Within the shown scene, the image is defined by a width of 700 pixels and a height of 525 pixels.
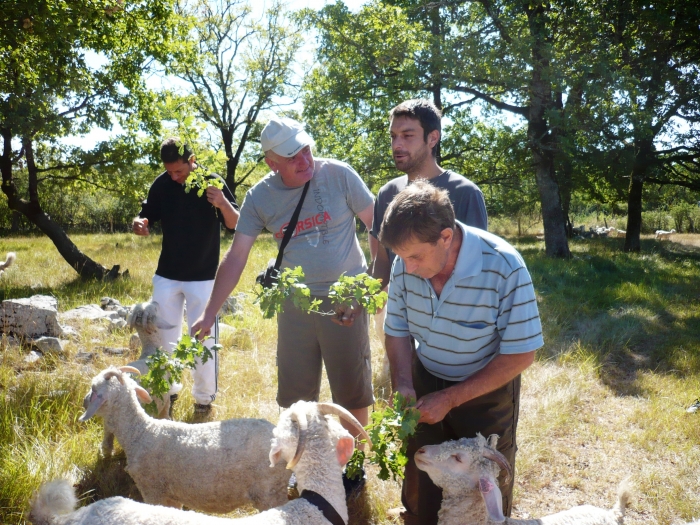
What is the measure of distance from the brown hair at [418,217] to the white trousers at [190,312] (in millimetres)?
2865

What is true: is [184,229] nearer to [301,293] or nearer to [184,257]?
[184,257]

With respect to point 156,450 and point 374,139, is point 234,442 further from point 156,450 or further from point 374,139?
point 374,139

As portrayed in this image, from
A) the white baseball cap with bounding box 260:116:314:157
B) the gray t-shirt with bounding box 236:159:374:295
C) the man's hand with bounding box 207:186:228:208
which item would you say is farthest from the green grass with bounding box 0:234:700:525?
the white baseball cap with bounding box 260:116:314:157

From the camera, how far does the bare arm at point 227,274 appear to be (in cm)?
352

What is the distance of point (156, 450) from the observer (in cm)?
327

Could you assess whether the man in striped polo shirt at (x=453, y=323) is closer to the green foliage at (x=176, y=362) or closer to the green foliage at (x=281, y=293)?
the green foliage at (x=281, y=293)

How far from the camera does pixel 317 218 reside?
3691mm

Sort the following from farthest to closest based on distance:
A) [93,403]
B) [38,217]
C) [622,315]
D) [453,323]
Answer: [38,217] → [622,315] → [93,403] → [453,323]

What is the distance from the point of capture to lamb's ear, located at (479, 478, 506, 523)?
91.7 inches

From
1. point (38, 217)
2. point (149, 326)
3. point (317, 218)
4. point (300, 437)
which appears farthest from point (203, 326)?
point (38, 217)

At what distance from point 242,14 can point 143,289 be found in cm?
2413

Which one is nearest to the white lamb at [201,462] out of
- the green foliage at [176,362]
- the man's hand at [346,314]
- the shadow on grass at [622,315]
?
the green foliage at [176,362]

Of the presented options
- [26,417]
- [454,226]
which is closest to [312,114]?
[26,417]

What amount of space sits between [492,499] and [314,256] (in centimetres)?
195
